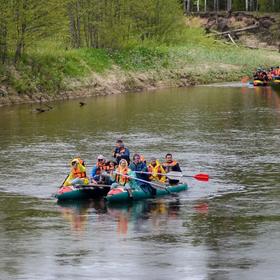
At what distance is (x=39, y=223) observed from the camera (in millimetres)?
30281

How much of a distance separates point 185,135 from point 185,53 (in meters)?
46.5

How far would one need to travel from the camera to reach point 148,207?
108 feet

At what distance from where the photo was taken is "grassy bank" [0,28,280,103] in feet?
248

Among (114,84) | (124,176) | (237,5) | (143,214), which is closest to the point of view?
(143,214)

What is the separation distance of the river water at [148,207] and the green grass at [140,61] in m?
13.4

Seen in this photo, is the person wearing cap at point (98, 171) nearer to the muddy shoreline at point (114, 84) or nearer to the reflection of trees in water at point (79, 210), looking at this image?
the reflection of trees in water at point (79, 210)

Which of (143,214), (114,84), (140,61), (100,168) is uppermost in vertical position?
(140,61)

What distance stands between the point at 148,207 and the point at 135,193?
3.34 feet

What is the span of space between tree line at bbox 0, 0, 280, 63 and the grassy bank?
1839mm

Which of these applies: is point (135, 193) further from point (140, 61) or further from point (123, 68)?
point (140, 61)

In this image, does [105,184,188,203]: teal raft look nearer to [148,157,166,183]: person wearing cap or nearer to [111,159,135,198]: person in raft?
[111,159,135,198]: person in raft

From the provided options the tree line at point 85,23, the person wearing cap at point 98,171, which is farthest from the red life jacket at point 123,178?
the tree line at point 85,23

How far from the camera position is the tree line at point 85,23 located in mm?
75875

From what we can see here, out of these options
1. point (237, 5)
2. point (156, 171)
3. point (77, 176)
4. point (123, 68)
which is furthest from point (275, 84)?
point (237, 5)
